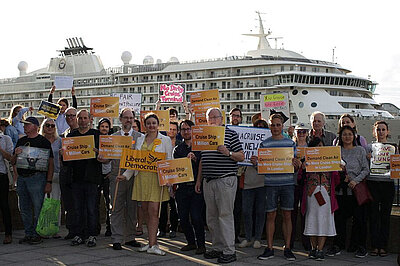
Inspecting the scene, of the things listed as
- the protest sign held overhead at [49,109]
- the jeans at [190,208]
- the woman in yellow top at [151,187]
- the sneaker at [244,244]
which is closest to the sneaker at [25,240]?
the woman in yellow top at [151,187]

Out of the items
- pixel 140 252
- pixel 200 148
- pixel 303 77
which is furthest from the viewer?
pixel 303 77

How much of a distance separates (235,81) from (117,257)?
47.5 meters

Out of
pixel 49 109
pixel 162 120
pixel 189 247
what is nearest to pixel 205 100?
pixel 162 120

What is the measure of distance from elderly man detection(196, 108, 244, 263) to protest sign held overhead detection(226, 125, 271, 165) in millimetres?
881

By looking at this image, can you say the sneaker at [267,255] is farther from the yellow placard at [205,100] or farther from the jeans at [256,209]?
the yellow placard at [205,100]

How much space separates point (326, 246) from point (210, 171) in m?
2.48

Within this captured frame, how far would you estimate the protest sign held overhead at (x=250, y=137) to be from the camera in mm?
8625

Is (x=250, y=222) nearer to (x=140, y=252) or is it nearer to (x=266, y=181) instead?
(x=266, y=181)

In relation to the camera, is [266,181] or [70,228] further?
[70,228]

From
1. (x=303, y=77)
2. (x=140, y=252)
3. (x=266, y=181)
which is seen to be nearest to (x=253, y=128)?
(x=266, y=181)

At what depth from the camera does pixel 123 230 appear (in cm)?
859

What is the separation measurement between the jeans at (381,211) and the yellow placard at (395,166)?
34 centimetres

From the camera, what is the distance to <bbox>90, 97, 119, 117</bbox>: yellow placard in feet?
39.9

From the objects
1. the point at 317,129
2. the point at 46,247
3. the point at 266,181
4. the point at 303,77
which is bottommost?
the point at 46,247
